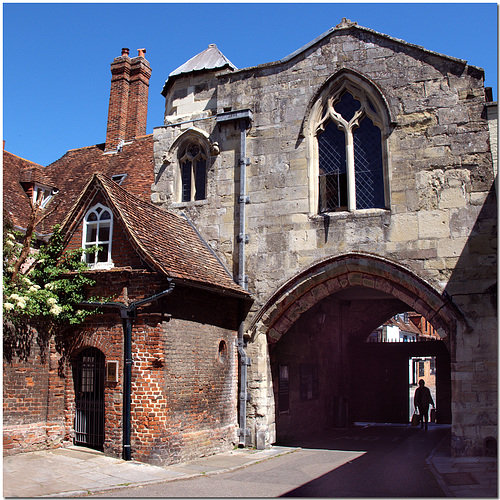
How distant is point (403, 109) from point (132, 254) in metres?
6.86

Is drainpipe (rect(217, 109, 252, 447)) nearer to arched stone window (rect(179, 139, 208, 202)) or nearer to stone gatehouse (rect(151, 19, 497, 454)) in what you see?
stone gatehouse (rect(151, 19, 497, 454))

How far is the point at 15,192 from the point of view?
607 inches

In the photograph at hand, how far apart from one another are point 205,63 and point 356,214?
7.43 m

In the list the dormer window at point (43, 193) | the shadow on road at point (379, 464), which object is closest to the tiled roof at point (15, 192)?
the dormer window at point (43, 193)

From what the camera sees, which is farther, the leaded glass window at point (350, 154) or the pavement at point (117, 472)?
the leaded glass window at point (350, 154)

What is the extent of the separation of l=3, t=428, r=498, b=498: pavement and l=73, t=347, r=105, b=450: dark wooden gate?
0.33 metres

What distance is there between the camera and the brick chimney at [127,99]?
19531 millimetres

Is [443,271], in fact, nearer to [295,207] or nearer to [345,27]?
[295,207]

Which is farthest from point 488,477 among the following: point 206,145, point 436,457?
point 206,145

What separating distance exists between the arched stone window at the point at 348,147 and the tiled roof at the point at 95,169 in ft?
16.3

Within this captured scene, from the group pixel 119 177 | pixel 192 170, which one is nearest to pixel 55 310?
pixel 192 170

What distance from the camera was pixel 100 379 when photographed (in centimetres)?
1204

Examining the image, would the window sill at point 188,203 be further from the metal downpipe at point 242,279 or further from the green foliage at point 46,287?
the green foliage at point 46,287

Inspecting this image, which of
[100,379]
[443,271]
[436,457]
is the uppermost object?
[443,271]
